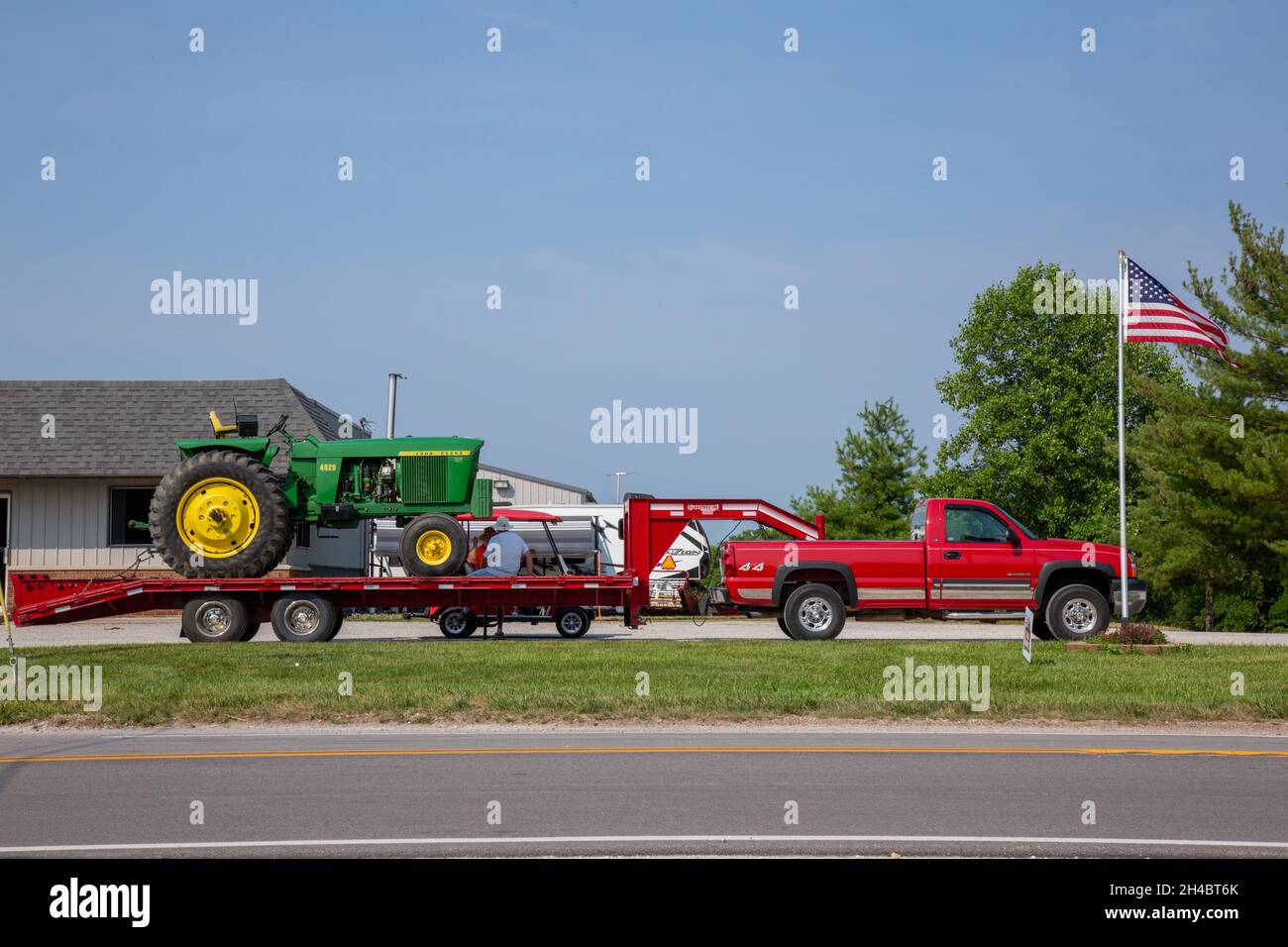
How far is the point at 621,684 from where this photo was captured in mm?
15180

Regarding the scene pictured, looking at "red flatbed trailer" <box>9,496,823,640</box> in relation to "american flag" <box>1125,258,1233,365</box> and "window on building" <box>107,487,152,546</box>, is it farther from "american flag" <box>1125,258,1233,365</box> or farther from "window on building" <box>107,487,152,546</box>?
"window on building" <box>107,487,152,546</box>

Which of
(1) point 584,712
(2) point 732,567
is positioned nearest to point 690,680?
(1) point 584,712

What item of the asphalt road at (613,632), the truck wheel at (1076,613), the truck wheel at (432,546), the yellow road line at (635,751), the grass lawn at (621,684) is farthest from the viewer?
the asphalt road at (613,632)

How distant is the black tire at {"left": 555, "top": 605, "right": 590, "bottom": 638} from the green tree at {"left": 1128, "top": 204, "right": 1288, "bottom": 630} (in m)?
15.2

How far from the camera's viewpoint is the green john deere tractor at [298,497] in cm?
2075

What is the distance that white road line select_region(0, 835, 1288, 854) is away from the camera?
738 cm

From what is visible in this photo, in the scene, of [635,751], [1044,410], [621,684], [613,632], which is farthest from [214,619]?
[1044,410]

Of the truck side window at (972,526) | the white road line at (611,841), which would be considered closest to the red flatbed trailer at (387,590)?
the truck side window at (972,526)

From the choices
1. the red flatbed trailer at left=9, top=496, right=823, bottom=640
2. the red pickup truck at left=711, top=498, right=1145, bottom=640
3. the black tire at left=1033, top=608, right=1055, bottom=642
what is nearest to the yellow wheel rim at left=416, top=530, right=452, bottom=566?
the red flatbed trailer at left=9, top=496, right=823, bottom=640

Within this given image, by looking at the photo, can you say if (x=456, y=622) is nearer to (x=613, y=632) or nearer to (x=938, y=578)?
(x=613, y=632)

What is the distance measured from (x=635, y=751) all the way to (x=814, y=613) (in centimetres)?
1111

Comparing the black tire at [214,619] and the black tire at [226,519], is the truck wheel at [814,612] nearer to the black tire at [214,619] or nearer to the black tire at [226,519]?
the black tire at [226,519]

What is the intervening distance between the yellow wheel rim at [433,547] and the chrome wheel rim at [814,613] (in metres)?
5.77
